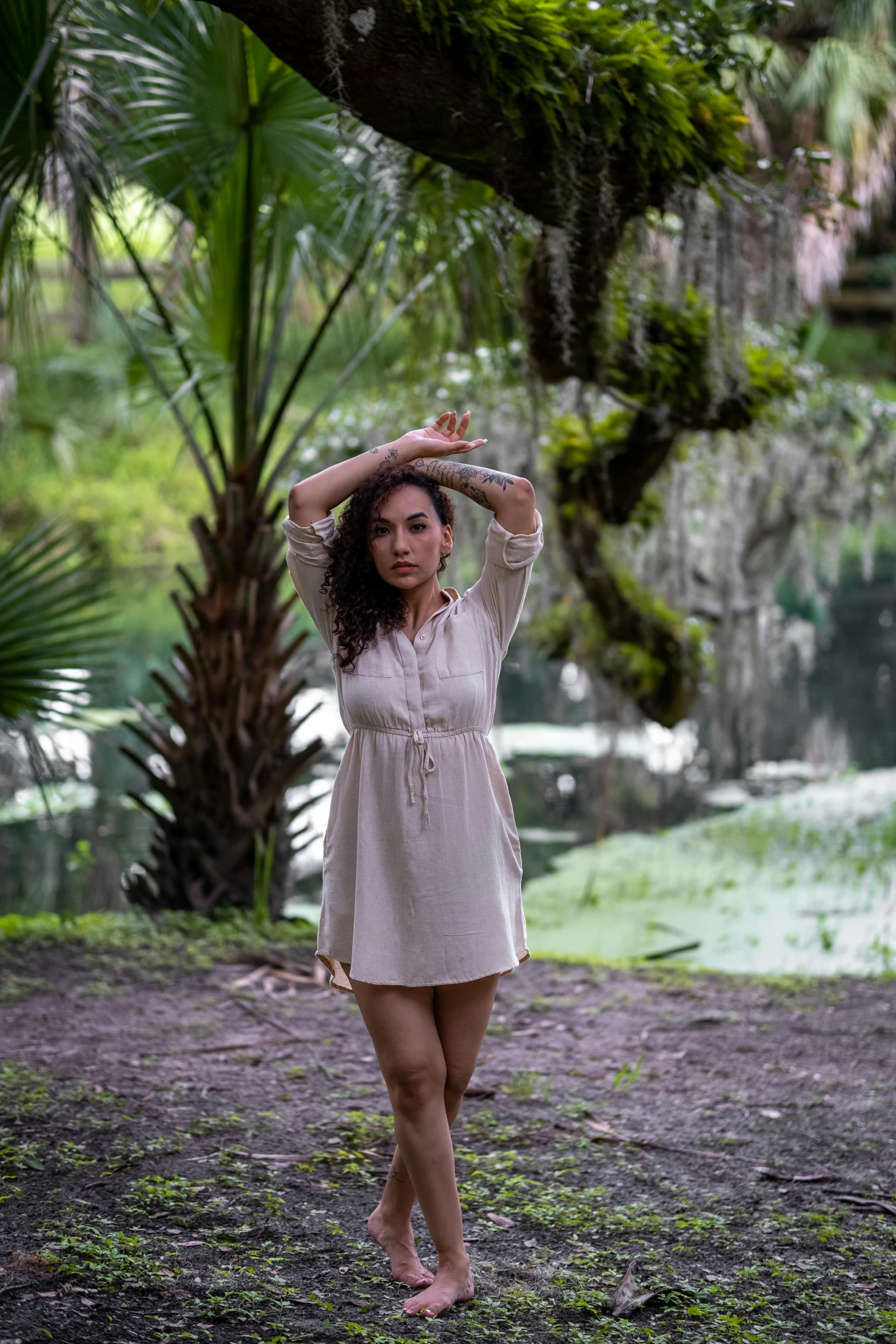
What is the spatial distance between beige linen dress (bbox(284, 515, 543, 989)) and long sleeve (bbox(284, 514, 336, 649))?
0.48 ft

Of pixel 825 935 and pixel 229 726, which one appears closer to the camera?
pixel 229 726

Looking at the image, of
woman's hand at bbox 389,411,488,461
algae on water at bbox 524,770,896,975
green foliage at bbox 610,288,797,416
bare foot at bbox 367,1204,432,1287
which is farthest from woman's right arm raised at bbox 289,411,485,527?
algae on water at bbox 524,770,896,975

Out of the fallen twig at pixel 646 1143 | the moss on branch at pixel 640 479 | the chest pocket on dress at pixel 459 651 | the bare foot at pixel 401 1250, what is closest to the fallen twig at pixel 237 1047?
the fallen twig at pixel 646 1143

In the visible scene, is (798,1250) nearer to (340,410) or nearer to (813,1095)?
(813,1095)

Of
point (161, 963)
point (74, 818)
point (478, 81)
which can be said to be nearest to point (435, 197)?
point (478, 81)

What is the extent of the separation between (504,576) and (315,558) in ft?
1.23

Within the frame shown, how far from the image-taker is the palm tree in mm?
4605

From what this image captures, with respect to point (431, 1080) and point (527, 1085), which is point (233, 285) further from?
point (431, 1080)

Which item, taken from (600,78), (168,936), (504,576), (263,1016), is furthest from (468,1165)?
(600,78)

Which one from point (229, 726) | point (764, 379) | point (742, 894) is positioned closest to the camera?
point (229, 726)

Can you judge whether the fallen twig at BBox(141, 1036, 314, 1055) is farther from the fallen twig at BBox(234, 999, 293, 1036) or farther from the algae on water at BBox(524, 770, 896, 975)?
the algae on water at BBox(524, 770, 896, 975)

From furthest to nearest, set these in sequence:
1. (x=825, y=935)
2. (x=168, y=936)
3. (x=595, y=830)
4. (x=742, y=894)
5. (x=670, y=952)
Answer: (x=595, y=830), (x=742, y=894), (x=670, y=952), (x=825, y=935), (x=168, y=936)

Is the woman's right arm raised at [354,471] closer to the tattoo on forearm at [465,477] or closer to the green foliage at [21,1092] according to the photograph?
the tattoo on forearm at [465,477]

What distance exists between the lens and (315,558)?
8.20 feet
